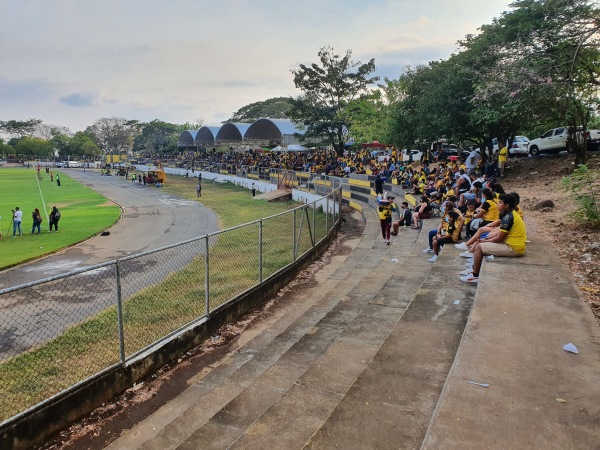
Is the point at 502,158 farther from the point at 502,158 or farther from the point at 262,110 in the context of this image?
the point at 262,110

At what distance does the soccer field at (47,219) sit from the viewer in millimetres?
17375

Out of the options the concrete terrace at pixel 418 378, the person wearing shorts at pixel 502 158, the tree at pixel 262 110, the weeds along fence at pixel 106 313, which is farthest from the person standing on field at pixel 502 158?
the tree at pixel 262 110

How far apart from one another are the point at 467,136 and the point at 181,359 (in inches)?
967

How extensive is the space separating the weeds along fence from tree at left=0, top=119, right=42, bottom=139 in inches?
6234

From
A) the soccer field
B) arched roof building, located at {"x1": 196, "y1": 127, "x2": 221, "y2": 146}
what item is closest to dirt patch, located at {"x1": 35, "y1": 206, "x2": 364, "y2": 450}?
the soccer field

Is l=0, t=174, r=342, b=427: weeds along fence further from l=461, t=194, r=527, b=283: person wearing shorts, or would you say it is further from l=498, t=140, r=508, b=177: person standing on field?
l=498, t=140, r=508, b=177: person standing on field

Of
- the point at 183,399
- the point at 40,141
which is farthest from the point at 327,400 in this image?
the point at 40,141

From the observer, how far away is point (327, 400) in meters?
4.94

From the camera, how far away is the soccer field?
17.4 m

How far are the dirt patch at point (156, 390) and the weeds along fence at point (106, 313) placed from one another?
453 millimetres

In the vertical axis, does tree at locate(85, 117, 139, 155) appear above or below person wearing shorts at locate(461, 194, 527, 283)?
above

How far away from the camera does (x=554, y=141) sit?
25.8 metres

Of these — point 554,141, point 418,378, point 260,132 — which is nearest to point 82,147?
point 260,132

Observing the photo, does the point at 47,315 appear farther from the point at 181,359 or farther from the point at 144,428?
the point at 144,428
